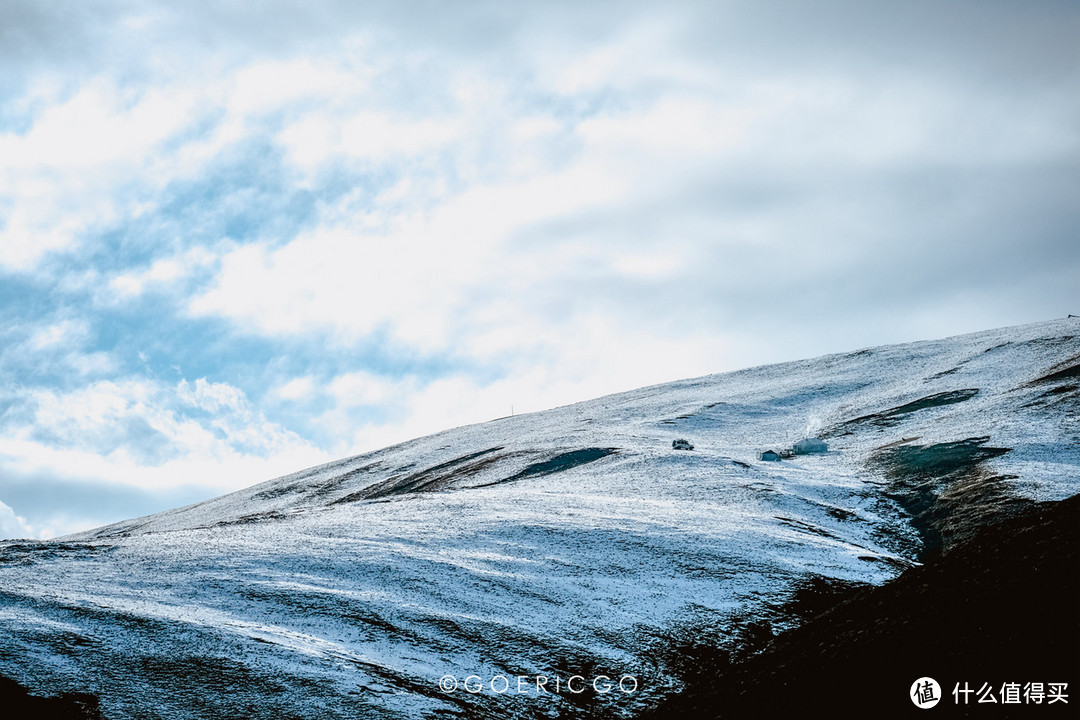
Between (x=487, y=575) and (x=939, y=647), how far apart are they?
1811cm

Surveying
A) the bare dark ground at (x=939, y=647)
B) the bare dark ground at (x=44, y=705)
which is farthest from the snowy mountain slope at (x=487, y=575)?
the bare dark ground at (x=939, y=647)

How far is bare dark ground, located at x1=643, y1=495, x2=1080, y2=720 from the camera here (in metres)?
19.9

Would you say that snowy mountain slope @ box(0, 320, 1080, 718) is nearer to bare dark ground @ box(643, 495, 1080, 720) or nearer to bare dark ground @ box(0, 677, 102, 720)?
bare dark ground @ box(0, 677, 102, 720)

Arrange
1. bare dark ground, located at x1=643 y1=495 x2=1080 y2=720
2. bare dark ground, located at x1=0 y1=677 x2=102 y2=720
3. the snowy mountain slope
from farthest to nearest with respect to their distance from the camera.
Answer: the snowy mountain slope
bare dark ground, located at x1=0 y1=677 x2=102 y2=720
bare dark ground, located at x1=643 y1=495 x2=1080 y2=720

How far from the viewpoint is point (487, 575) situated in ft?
118

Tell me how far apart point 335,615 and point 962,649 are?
770 inches

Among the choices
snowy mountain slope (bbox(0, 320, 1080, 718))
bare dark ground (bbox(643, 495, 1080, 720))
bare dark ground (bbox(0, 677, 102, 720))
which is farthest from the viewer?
snowy mountain slope (bbox(0, 320, 1080, 718))

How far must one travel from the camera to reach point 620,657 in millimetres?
28562

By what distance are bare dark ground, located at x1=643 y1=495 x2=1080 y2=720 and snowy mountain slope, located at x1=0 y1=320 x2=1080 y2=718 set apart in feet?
10.3

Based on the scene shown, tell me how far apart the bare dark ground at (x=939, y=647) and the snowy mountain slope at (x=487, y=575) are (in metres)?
3.14

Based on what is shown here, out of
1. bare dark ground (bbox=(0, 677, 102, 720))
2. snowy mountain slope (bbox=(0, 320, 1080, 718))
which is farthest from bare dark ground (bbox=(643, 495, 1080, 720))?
bare dark ground (bbox=(0, 677, 102, 720))

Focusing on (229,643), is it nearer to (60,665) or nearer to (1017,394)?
(60,665)

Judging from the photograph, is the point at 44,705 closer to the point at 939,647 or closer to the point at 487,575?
the point at 487,575

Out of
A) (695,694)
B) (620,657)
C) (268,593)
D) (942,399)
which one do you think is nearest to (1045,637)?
(695,694)
